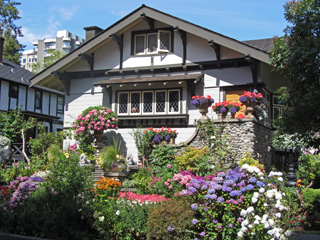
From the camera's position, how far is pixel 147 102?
1533cm

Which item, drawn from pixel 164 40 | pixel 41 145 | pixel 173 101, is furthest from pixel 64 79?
pixel 173 101

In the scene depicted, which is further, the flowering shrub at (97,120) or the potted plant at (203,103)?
the flowering shrub at (97,120)

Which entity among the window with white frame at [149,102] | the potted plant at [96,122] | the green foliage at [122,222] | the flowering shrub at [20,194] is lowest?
the green foliage at [122,222]

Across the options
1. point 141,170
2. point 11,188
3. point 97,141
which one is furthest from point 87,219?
Result: point 97,141

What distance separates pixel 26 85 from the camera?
2938cm

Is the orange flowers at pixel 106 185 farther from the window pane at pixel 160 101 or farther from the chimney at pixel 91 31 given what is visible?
the chimney at pixel 91 31

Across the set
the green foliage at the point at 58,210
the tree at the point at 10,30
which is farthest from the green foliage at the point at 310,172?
the tree at the point at 10,30

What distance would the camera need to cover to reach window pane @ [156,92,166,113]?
1502cm

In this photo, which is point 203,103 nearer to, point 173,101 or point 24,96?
point 173,101

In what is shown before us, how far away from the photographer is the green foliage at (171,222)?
19.1ft

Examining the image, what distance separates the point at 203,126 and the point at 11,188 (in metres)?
6.63

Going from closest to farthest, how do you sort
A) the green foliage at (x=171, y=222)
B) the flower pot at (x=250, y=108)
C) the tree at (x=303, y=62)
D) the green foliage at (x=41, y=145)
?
the green foliage at (x=171, y=222) < the tree at (x=303, y=62) < the flower pot at (x=250, y=108) < the green foliage at (x=41, y=145)

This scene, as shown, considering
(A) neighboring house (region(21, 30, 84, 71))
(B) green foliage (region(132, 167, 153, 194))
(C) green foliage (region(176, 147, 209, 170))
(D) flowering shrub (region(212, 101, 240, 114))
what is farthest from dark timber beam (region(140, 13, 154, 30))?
(A) neighboring house (region(21, 30, 84, 71))

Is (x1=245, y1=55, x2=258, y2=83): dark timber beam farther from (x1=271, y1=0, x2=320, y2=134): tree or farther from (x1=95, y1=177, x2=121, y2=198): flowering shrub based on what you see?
(x1=95, y1=177, x2=121, y2=198): flowering shrub
